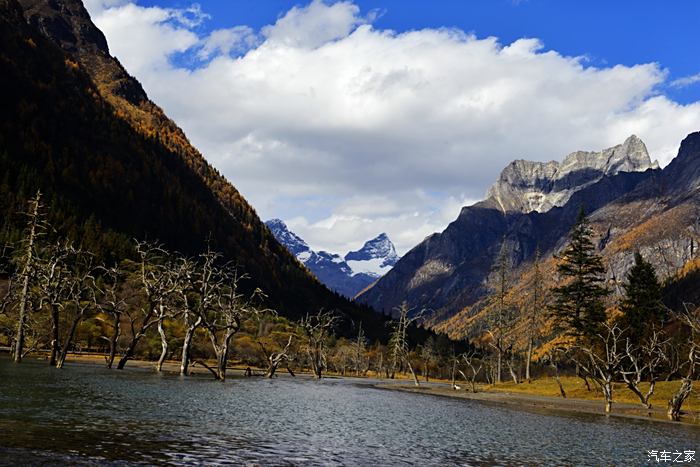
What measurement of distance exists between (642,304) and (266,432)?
3084 inches

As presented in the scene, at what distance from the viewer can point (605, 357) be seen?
3314 inches

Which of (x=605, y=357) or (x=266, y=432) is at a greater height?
(x=605, y=357)

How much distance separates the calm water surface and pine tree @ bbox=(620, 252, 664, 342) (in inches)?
1523

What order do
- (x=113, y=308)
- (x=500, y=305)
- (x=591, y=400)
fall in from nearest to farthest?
(x=113, y=308)
(x=591, y=400)
(x=500, y=305)

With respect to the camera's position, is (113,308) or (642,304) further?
(642,304)

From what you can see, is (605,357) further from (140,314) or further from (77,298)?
(140,314)

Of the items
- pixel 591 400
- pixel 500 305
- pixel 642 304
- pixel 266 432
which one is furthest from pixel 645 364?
pixel 266 432

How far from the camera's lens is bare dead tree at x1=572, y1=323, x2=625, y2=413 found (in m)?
64.2

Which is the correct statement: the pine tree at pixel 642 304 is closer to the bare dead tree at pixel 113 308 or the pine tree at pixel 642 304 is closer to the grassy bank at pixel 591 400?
the grassy bank at pixel 591 400

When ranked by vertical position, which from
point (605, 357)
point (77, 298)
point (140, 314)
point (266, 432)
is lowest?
point (266, 432)

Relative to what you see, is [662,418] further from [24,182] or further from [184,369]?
[24,182]

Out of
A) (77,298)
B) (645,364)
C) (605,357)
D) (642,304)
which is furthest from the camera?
(642,304)

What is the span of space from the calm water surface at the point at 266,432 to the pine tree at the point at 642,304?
38.7 meters

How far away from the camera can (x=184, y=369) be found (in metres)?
78.4
